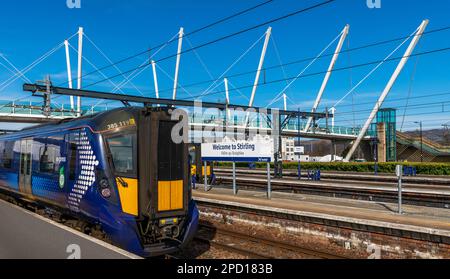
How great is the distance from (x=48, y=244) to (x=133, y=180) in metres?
2.09

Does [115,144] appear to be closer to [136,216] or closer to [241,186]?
[136,216]

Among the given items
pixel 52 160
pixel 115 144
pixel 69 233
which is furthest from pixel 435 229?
pixel 52 160

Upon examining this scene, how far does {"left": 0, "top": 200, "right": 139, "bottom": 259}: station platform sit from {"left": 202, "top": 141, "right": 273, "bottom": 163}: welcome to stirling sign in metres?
8.43

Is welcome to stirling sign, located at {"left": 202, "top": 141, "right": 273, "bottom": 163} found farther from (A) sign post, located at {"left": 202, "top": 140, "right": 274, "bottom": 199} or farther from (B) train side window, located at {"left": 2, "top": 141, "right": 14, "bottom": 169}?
(B) train side window, located at {"left": 2, "top": 141, "right": 14, "bottom": 169}

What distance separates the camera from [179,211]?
8609mm

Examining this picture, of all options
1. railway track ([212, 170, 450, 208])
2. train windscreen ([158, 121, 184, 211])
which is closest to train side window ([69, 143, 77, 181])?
train windscreen ([158, 121, 184, 211])

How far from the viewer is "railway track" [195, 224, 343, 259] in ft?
31.2

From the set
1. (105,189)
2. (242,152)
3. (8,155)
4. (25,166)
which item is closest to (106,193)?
(105,189)

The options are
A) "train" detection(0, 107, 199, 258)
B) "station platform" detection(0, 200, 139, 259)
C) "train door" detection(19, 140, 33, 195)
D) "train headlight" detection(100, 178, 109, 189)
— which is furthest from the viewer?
"train door" detection(19, 140, 33, 195)

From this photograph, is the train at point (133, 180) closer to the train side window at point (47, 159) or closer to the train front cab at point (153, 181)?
the train front cab at point (153, 181)

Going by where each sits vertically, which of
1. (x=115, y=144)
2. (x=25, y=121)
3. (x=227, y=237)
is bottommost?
(x=227, y=237)

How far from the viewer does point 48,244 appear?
305 inches

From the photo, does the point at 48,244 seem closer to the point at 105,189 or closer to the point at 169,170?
the point at 105,189

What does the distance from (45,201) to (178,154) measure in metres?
4.87
